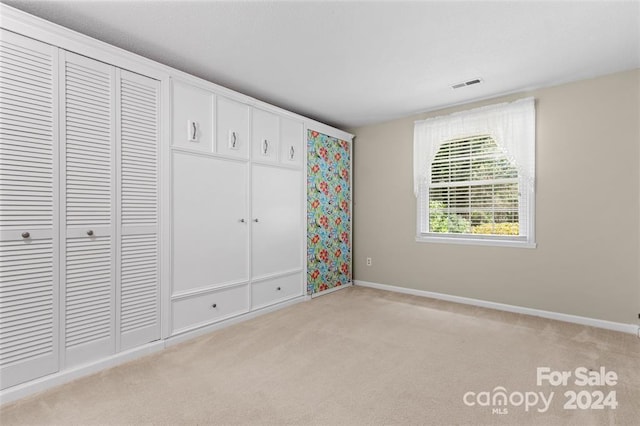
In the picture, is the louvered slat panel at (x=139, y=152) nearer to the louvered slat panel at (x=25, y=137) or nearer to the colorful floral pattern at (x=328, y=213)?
the louvered slat panel at (x=25, y=137)

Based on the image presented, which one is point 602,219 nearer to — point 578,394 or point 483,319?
point 483,319

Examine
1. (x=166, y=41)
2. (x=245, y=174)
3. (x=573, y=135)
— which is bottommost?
(x=245, y=174)

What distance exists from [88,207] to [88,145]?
0.43m

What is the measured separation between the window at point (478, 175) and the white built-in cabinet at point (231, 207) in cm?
166

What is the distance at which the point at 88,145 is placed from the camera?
2.21 metres

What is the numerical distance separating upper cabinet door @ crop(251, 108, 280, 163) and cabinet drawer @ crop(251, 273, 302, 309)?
1.36 metres

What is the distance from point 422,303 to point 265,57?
10.4ft

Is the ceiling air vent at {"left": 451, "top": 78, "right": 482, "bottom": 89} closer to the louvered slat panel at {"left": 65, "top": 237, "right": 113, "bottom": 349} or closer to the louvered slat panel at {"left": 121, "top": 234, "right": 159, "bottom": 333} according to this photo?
the louvered slat panel at {"left": 121, "top": 234, "right": 159, "bottom": 333}

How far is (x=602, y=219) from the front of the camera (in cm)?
302

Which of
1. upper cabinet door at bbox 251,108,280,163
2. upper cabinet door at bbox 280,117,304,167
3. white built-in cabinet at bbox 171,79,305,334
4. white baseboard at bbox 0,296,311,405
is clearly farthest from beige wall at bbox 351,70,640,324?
white baseboard at bbox 0,296,311,405

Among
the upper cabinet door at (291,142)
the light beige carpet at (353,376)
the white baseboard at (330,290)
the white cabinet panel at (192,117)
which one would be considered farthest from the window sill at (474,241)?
the white cabinet panel at (192,117)

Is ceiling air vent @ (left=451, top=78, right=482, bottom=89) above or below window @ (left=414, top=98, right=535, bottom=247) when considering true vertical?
above

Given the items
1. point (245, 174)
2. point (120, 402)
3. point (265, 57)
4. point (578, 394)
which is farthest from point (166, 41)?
point (578, 394)

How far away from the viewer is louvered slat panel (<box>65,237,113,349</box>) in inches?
83.6
